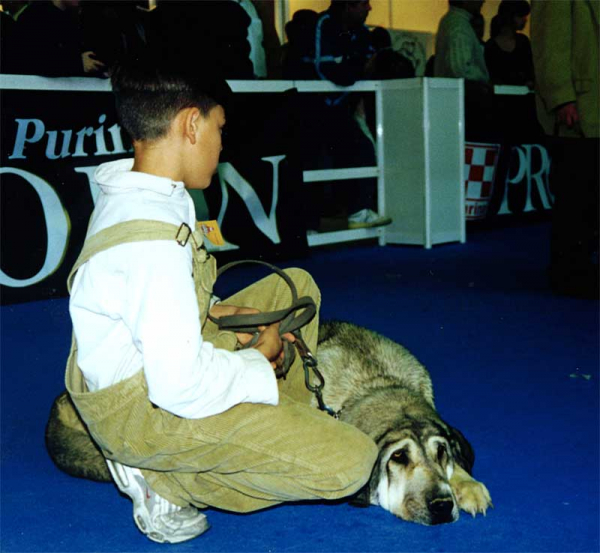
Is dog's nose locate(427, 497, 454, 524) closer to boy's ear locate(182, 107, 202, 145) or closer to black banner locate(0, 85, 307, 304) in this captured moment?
boy's ear locate(182, 107, 202, 145)

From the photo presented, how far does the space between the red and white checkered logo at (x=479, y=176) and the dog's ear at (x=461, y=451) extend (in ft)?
19.2

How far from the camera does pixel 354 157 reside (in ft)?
24.9

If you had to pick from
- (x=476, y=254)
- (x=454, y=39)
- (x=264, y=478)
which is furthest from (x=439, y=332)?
(x=454, y=39)

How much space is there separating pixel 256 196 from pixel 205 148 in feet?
14.9

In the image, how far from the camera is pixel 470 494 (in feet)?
7.46

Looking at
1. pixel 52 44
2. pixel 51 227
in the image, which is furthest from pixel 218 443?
pixel 52 44

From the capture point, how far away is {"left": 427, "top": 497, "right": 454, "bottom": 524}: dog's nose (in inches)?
86.0

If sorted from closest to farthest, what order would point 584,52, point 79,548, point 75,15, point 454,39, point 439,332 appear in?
point 79,548
point 439,332
point 584,52
point 75,15
point 454,39

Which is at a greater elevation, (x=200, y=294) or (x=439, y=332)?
(x=200, y=294)

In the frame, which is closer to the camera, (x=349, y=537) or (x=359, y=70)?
(x=349, y=537)

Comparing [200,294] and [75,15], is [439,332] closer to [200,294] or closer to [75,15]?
[200,294]

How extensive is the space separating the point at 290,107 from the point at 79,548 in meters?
5.07

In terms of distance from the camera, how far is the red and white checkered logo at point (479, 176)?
26.5 ft

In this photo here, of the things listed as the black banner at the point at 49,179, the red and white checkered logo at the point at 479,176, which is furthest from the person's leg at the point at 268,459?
the red and white checkered logo at the point at 479,176
